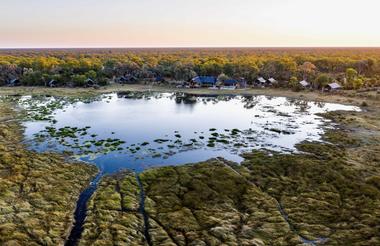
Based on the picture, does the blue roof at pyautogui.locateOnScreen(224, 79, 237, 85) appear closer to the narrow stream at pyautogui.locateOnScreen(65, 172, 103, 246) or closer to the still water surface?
the still water surface

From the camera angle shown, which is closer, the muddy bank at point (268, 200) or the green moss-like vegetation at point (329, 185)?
the muddy bank at point (268, 200)

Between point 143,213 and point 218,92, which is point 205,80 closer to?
point 218,92

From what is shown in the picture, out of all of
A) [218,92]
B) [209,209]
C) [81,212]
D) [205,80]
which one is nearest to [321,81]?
[218,92]

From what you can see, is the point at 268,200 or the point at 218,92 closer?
the point at 268,200

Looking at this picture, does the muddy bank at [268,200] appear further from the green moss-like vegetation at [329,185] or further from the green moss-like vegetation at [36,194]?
the green moss-like vegetation at [36,194]

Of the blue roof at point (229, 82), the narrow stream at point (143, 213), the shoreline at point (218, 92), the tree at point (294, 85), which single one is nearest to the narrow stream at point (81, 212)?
the narrow stream at point (143, 213)

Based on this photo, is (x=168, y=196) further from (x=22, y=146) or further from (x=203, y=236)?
(x=22, y=146)

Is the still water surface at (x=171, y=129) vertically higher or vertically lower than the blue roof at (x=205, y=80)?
lower

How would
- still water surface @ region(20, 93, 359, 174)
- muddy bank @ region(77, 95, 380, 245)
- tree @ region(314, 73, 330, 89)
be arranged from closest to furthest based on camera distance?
muddy bank @ region(77, 95, 380, 245) < still water surface @ region(20, 93, 359, 174) < tree @ region(314, 73, 330, 89)

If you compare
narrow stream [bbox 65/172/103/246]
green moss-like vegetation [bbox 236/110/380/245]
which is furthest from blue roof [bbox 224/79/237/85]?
narrow stream [bbox 65/172/103/246]
